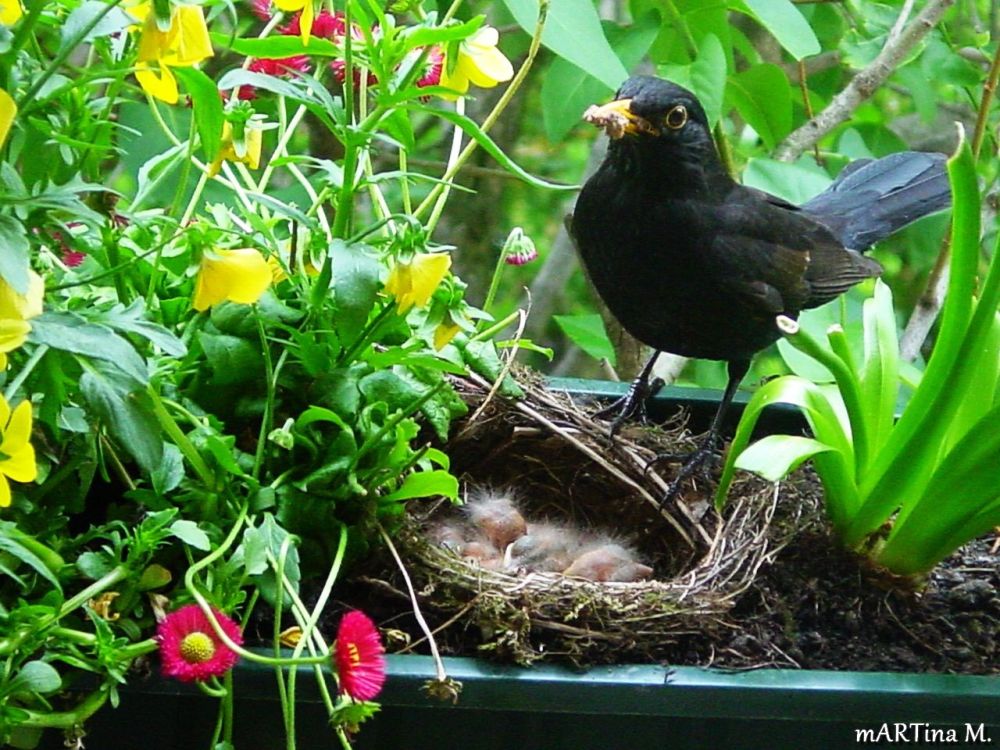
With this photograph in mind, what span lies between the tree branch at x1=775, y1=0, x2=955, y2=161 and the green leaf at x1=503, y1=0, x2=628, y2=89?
0.38 meters

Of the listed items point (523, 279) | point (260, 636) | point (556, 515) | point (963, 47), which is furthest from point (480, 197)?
point (260, 636)

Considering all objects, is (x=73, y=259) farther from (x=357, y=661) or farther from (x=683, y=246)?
(x=683, y=246)

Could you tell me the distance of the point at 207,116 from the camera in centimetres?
68

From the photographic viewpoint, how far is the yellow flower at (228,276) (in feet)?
2.17

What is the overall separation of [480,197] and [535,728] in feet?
4.20

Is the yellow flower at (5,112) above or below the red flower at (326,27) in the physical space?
below

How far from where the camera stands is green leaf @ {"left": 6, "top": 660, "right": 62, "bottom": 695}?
23.4 inches

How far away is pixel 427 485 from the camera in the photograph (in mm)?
783

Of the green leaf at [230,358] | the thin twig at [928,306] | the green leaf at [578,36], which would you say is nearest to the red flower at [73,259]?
the green leaf at [230,358]

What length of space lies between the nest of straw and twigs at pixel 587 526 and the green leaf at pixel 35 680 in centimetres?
27

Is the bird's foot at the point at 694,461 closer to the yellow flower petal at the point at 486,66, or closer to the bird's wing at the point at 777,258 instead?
the bird's wing at the point at 777,258

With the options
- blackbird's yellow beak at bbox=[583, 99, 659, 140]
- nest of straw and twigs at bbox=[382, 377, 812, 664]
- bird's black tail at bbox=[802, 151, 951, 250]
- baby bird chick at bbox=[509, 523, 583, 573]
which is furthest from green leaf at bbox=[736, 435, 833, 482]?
bird's black tail at bbox=[802, 151, 951, 250]

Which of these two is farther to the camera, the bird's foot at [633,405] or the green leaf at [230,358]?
the bird's foot at [633,405]

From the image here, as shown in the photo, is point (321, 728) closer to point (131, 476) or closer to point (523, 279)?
point (131, 476)
